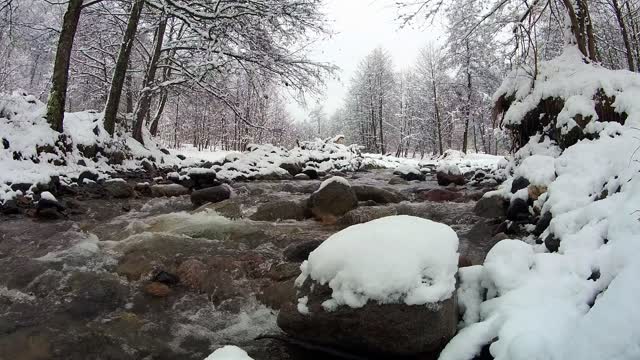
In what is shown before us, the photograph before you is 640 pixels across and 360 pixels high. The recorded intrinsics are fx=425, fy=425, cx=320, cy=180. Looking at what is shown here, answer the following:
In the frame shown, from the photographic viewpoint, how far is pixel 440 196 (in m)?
7.73

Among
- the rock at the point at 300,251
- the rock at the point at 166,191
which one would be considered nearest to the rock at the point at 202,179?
the rock at the point at 166,191

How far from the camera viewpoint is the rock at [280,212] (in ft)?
20.6

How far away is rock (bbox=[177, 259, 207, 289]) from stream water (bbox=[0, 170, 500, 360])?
0.07 ft

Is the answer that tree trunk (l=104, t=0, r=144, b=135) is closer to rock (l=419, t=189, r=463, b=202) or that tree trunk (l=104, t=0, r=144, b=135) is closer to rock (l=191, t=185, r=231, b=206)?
rock (l=191, t=185, r=231, b=206)

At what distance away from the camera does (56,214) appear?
5922mm

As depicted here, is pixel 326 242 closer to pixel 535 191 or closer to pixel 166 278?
pixel 166 278

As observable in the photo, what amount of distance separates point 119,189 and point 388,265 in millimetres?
6463

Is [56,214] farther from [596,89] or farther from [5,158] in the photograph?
[596,89]

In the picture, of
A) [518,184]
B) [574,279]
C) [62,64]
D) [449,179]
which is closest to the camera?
[574,279]

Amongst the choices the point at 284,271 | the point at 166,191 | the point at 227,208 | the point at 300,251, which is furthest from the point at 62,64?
the point at 284,271

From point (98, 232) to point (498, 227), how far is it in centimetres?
498

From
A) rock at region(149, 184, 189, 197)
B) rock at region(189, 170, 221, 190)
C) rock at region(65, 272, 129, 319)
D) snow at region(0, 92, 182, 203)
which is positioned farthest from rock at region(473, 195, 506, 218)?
snow at region(0, 92, 182, 203)

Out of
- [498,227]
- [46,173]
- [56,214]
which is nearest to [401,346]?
[498,227]

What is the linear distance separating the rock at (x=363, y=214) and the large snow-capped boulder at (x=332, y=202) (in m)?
0.17
